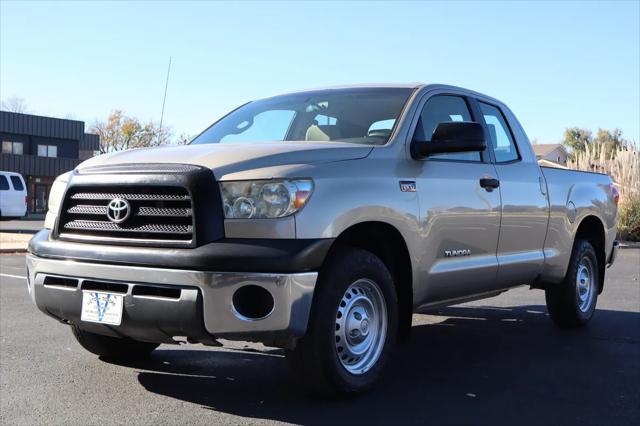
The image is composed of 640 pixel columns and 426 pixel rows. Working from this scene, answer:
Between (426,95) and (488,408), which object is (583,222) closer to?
(426,95)

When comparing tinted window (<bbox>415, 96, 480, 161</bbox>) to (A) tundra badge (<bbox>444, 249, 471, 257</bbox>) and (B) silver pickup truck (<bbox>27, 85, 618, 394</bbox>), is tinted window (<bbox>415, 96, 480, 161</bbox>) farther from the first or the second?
(A) tundra badge (<bbox>444, 249, 471, 257</bbox>)

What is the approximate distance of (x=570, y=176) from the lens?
682 cm

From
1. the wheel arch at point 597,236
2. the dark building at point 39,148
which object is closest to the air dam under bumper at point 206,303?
the wheel arch at point 597,236

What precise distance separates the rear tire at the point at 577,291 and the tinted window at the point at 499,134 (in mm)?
1378

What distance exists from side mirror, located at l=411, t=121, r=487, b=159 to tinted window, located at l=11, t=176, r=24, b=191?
79.1 ft

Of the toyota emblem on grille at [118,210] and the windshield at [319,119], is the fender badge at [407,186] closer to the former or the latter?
the windshield at [319,119]

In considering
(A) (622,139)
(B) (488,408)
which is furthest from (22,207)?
(B) (488,408)

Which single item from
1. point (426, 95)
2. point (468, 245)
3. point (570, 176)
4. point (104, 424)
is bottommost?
point (104, 424)

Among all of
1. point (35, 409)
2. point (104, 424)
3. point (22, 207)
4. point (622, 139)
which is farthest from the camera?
point (22, 207)

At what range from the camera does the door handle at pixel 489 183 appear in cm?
543

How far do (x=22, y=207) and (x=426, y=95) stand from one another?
23902 mm

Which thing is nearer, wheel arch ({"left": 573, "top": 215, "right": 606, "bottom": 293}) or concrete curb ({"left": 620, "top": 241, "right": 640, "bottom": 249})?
wheel arch ({"left": 573, "top": 215, "right": 606, "bottom": 293})

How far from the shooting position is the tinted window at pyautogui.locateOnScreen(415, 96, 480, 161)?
5246 mm

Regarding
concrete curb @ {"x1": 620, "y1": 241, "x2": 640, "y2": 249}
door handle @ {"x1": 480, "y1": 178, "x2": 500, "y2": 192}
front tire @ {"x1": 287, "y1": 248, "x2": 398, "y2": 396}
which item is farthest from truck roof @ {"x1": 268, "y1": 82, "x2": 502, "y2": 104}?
concrete curb @ {"x1": 620, "y1": 241, "x2": 640, "y2": 249}
